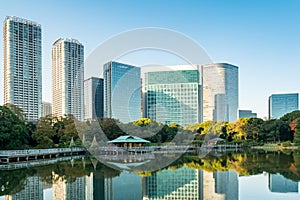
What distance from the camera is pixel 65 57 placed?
5088 centimetres

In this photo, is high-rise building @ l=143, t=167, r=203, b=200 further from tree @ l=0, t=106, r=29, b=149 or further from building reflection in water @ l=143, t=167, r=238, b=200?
tree @ l=0, t=106, r=29, b=149

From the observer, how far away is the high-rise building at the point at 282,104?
125m

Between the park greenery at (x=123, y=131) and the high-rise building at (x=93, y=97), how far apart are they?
768 mm

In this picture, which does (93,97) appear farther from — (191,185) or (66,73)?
(66,73)

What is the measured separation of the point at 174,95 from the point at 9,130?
13235mm

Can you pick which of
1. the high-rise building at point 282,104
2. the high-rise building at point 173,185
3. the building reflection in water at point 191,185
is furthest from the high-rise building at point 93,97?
the high-rise building at point 282,104

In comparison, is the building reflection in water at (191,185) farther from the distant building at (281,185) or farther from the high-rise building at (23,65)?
the high-rise building at (23,65)

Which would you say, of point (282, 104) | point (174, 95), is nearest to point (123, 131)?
point (174, 95)

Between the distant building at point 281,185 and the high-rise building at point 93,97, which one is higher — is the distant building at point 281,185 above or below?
below

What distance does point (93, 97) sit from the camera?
30.4 m

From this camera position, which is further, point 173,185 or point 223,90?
point 223,90

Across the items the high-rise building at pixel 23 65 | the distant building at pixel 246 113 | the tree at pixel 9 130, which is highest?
the high-rise building at pixel 23 65

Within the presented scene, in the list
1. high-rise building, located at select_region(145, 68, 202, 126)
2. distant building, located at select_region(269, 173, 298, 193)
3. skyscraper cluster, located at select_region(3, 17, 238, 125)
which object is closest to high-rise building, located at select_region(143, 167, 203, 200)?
distant building, located at select_region(269, 173, 298, 193)

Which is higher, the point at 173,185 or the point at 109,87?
the point at 109,87
